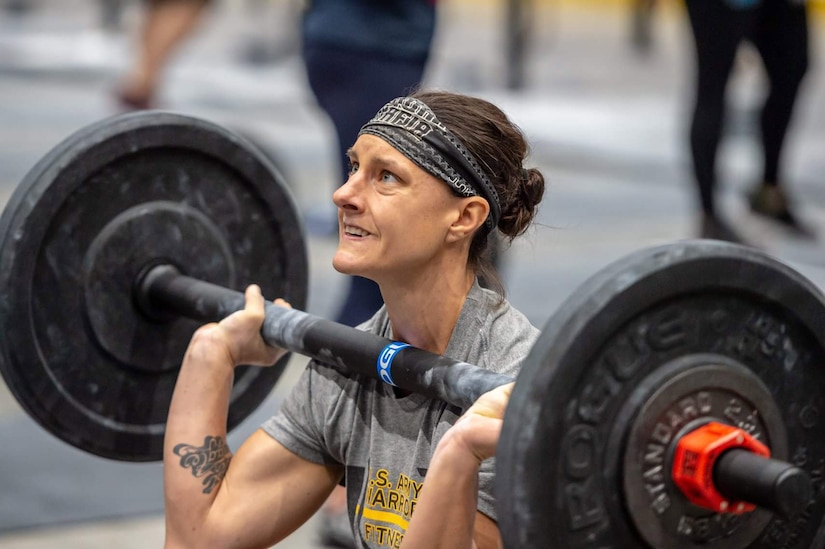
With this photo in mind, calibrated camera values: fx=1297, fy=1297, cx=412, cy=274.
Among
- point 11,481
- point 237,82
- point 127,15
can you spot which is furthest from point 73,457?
point 127,15

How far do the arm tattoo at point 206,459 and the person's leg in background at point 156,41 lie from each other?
12.6 ft

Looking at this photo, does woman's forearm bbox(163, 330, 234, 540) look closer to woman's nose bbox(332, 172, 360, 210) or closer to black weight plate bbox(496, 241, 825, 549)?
woman's nose bbox(332, 172, 360, 210)

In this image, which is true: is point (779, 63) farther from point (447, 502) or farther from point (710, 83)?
point (447, 502)

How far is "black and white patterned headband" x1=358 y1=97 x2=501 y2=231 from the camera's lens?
1549 millimetres

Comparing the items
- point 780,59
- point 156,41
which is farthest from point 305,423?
point 156,41

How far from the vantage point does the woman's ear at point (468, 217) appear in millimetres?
1574

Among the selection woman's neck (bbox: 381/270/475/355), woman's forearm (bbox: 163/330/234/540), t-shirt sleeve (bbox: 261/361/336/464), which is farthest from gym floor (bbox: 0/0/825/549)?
woman's forearm (bbox: 163/330/234/540)

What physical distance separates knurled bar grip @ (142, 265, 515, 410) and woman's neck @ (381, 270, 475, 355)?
4 centimetres

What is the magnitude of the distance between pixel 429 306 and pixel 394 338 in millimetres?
93

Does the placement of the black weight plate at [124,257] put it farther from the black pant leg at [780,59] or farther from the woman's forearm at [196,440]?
the black pant leg at [780,59]

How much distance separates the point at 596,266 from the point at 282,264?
2689mm

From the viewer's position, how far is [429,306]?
63.6 inches

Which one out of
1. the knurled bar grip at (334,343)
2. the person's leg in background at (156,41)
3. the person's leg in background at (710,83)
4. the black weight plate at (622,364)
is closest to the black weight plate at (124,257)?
the knurled bar grip at (334,343)

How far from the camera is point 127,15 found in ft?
40.5
